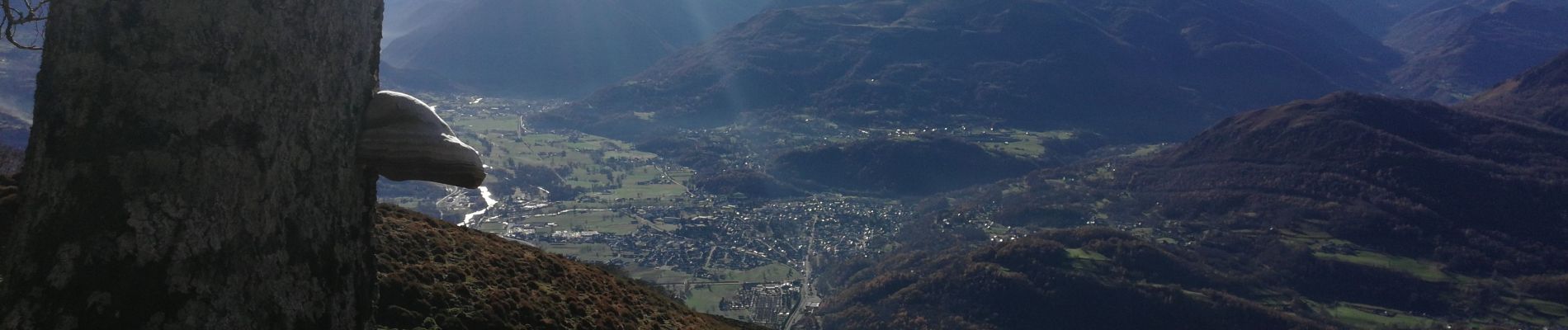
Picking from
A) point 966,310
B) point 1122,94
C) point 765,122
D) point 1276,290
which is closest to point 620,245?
point 966,310

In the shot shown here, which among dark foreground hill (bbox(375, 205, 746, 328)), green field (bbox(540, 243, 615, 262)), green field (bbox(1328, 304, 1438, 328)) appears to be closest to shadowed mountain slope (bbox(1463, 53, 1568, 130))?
green field (bbox(1328, 304, 1438, 328))

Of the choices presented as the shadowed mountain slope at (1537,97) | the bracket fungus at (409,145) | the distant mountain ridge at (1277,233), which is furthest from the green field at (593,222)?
the shadowed mountain slope at (1537,97)

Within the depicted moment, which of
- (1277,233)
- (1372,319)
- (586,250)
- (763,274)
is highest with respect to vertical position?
(1277,233)

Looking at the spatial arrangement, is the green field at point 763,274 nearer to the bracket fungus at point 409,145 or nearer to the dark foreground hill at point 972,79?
the bracket fungus at point 409,145

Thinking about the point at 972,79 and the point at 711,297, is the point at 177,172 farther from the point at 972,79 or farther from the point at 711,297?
the point at 972,79

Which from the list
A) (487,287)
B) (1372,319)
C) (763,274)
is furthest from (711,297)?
(487,287)

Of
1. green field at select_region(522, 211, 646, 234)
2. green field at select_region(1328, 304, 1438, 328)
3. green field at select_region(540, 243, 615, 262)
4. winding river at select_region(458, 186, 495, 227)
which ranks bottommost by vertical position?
winding river at select_region(458, 186, 495, 227)

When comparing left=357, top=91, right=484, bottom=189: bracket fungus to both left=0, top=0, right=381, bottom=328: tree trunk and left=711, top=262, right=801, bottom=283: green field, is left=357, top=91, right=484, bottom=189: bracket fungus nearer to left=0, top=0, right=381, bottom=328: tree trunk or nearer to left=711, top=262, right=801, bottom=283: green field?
left=0, top=0, right=381, bottom=328: tree trunk
